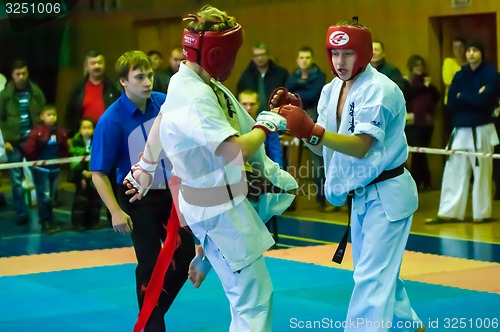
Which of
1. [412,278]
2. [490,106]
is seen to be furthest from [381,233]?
[490,106]

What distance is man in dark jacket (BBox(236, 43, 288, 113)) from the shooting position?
11984mm

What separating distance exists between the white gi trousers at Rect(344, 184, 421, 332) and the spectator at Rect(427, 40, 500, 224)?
588 centimetres

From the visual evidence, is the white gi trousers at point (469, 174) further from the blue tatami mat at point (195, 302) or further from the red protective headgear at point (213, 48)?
the red protective headgear at point (213, 48)

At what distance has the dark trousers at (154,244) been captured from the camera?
557 cm

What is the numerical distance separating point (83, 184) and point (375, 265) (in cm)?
693

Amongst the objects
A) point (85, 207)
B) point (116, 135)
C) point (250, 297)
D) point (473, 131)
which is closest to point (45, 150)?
point (85, 207)

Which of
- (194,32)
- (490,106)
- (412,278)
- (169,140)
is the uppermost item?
(194,32)

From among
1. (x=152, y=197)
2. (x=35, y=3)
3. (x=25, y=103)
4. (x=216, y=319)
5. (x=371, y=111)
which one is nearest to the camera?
(x=371, y=111)

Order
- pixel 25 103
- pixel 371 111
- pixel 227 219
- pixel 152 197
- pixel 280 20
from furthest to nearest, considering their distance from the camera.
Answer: pixel 280 20 < pixel 25 103 < pixel 152 197 < pixel 371 111 < pixel 227 219

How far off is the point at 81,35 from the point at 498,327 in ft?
38.0

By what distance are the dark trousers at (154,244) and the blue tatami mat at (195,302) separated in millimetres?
640

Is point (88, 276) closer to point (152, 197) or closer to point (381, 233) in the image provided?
point (152, 197)

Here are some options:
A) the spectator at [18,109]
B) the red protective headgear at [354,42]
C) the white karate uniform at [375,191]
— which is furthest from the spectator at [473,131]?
the red protective headgear at [354,42]

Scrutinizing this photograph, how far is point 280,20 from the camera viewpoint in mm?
15289
